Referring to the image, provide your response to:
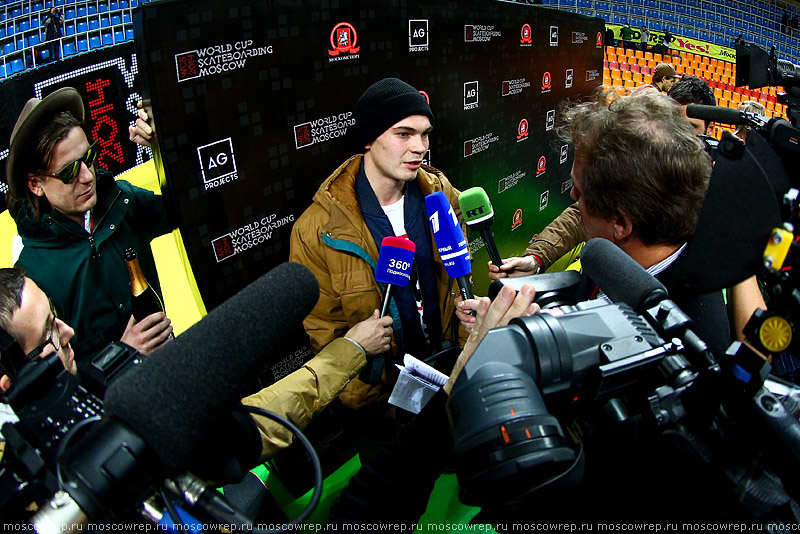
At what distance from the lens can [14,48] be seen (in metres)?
3.48

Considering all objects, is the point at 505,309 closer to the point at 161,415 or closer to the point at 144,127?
the point at 161,415

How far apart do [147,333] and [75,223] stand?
0.53 meters

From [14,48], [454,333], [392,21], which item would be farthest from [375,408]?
[14,48]

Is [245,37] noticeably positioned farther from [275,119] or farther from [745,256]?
[745,256]

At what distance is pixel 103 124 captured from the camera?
262cm

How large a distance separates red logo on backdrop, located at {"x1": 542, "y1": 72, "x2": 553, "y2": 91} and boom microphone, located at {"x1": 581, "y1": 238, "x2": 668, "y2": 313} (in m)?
3.40

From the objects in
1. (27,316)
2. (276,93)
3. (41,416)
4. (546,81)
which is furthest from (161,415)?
(546,81)

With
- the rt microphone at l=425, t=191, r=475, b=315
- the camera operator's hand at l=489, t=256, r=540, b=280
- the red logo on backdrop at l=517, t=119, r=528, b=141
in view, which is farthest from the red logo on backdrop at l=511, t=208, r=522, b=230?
the rt microphone at l=425, t=191, r=475, b=315

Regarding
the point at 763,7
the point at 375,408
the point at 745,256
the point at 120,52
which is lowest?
the point at 375,408

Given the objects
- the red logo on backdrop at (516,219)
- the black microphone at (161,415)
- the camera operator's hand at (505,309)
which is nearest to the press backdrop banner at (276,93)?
the red logo on backdrop at (516,219)

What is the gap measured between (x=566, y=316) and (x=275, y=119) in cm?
158

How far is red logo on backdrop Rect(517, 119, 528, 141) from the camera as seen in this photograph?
3.87 m

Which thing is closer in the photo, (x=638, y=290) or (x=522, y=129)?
(x=638, y=290)

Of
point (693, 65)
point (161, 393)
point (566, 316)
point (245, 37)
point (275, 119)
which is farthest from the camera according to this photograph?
point (693, 65)
